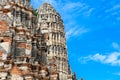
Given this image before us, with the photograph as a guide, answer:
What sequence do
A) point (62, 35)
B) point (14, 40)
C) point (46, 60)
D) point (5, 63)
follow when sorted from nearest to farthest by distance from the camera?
point (5, 63) → point (14, 40) → point (46, 60) → point (62, 35)

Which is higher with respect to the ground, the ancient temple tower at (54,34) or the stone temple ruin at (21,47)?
the ancient temple tower at (54,34)

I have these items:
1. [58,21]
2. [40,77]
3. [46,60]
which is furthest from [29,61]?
[58,21]

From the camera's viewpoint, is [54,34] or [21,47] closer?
[21,47]

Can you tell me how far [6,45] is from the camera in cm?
4591

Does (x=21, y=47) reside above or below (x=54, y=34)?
below

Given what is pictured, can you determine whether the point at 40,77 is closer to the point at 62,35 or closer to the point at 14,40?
the point at 14,40

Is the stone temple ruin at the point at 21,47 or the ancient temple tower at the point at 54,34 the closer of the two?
the stone temple ruin at the point at 21,47

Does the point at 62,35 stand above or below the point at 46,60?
above

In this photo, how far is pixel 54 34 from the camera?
8831 cm

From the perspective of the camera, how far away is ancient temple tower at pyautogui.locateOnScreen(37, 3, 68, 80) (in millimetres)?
84188

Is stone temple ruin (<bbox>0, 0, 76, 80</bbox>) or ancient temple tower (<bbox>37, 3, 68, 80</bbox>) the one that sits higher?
ancient temple tower (<bbox>37, 3, 68, 80</bbox>)

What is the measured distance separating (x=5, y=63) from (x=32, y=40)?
6.86 metres

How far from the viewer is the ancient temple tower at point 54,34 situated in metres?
84.2

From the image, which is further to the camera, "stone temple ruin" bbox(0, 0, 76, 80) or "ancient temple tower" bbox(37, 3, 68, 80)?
"ancient temple tower" bbox(37, 3, 68, 80)
